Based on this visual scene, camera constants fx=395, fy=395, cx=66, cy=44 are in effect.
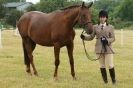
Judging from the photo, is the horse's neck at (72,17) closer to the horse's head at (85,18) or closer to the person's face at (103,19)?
the horse's head at (85,18)

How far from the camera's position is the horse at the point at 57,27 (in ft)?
34.0

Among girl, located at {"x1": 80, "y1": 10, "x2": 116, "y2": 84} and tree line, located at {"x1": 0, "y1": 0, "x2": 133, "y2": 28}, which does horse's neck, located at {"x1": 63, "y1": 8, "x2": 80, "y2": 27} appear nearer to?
girl, located at {"x1": 80, "y1": 10, "x2": 116, "y2": 84}

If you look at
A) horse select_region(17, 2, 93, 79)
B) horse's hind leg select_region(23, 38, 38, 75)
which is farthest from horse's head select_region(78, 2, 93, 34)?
horse's hind leg select_region(23, 38, 38, 75)

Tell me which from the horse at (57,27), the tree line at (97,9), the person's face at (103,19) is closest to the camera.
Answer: the person's face at (103,19)

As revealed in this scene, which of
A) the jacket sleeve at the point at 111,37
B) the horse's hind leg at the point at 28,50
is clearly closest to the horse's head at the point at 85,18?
the jacket sleeve at the point at 111,37

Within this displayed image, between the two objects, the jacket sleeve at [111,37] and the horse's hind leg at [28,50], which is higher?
the jacket sleeve at [111,37]

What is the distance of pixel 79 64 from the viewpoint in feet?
49.1

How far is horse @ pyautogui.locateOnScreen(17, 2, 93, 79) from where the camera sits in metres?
10.4

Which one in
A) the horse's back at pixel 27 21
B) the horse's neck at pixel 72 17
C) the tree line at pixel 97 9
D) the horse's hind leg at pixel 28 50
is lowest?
the tree line at pixel 97 9

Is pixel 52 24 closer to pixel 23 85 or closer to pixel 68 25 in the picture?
pixel 68 25

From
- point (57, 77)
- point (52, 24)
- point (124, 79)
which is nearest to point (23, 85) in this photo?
point (57, 77)

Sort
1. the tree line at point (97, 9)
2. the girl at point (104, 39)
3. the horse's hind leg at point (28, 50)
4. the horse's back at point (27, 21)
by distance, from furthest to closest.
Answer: the tree line at point (97, 9) < the horse's hind leg at point (28, 50) < the horse's back at point (27, 21) < the girl at point (104, 39)

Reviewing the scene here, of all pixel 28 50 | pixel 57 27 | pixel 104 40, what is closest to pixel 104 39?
pixel 104 40

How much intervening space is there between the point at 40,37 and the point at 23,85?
198 cm
